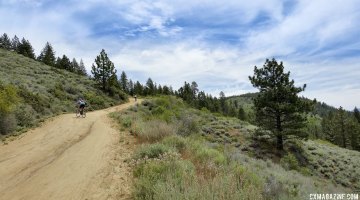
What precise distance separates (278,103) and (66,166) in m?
22.3

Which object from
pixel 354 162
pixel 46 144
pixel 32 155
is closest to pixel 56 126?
pixel 46 144

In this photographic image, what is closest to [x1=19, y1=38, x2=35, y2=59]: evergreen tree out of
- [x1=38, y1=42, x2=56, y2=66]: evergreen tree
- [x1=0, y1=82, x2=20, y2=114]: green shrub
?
[x1=38, y1=42, x2=56, y2=66]: evergreen tree

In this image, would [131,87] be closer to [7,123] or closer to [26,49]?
[26,49]

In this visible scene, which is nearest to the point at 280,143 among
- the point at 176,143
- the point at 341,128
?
the point at 176,143

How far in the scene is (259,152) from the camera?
91.2 ft

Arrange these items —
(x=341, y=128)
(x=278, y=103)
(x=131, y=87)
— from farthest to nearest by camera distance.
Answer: (x=131, y=87) → (x=341, y=128) → (x=278, y=103)

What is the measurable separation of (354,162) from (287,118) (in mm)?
8978

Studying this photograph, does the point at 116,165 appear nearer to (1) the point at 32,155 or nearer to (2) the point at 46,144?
(1) the point at 32,155

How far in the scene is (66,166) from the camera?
9.38 m

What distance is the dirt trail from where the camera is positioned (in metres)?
7.23

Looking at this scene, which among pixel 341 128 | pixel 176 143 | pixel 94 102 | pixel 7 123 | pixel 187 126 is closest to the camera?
pixel 176 143

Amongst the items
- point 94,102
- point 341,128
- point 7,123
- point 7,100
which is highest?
point 94,102

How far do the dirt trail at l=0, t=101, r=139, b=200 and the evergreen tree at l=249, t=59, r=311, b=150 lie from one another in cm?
1801

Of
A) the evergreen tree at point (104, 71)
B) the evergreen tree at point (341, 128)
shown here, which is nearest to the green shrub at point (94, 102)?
the evergreen tree at point (104, 71)
